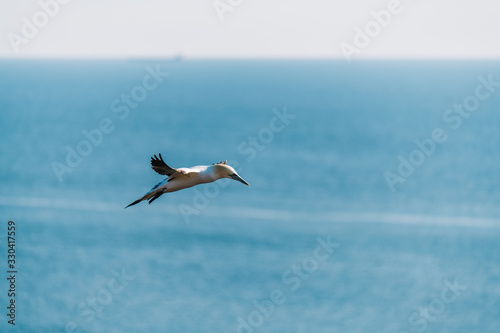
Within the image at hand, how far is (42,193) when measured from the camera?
13812 cm

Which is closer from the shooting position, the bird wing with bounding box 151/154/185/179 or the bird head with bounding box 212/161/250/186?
the bird head with bounding box 212/161/250/186

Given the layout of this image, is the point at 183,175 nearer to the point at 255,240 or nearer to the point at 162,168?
the point at 162,168

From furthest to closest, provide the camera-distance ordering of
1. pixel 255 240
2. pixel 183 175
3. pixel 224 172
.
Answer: pixel 255 240 → pixel 183 175 → pixel 224 172

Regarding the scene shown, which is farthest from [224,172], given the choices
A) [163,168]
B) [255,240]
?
[255,240]

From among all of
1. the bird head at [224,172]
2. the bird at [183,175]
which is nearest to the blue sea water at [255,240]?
the bird at [183,175]

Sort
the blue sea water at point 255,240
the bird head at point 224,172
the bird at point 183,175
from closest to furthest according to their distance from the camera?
the bird head at point 224,172 < the bird at point 183,175 < the blue sea water at point 255,240

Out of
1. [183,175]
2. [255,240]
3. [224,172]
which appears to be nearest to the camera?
[224,172]

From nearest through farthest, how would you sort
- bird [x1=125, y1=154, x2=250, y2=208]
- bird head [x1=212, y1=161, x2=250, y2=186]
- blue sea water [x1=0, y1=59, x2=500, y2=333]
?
1. bird head [x1=212, y1=161, x2=250, y2=186]
2. bird [x1=125, y1=154, x2=250, y2=208]
3. blue sea water [x1=0, y1=59, x2=500, y2=333]

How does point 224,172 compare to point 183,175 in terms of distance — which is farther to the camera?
point 183,175

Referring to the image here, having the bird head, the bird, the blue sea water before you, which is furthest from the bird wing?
the blue sea water

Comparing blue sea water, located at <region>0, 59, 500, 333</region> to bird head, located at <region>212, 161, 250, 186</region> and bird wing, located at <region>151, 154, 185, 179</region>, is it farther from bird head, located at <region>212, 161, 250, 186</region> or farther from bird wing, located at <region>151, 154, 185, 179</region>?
bird head, located at <region>212, 161, 250, 186</region>

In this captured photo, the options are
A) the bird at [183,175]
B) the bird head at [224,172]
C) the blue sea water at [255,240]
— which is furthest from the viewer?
the blue sea water at [255,240]

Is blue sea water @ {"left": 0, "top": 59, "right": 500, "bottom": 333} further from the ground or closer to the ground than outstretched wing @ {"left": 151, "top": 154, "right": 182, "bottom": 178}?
further from the ground

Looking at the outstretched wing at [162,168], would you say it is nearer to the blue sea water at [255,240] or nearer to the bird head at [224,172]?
the bird head at [224,172]
